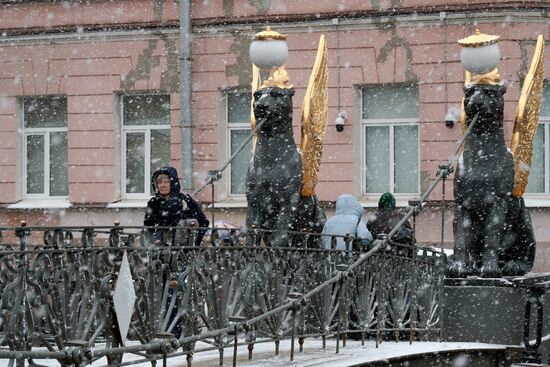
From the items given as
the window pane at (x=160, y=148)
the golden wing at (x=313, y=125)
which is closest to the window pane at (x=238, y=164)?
the window pane at (x=160, y=148)

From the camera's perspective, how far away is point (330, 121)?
69.3 feet

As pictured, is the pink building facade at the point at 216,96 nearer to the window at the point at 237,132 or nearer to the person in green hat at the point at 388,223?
the window at the point at 237,132

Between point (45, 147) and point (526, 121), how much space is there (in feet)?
38.2

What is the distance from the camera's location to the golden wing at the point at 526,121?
12.9 metres

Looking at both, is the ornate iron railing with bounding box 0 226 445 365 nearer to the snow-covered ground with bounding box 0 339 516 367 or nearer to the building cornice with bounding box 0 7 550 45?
the snow-covered ground with bounding box 0 339 516 367

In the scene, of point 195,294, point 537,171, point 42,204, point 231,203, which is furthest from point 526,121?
point 42,204

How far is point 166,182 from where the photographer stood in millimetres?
10859

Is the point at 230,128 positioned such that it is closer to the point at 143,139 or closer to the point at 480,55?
the point at 143,139

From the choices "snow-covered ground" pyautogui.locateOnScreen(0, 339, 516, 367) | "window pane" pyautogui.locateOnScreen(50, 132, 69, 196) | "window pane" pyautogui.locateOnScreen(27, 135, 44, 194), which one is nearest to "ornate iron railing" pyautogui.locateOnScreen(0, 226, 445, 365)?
"snow-covered ground" pyautogui.locateOnScreen(0, 339, 516, 367)

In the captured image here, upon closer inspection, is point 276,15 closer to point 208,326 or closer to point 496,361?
point 496,361

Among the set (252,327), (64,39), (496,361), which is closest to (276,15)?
(64,39)

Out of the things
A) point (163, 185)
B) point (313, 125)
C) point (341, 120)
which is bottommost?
point (163, 185)

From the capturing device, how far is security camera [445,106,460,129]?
20156 mm

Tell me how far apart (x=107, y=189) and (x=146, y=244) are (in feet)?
45.7
